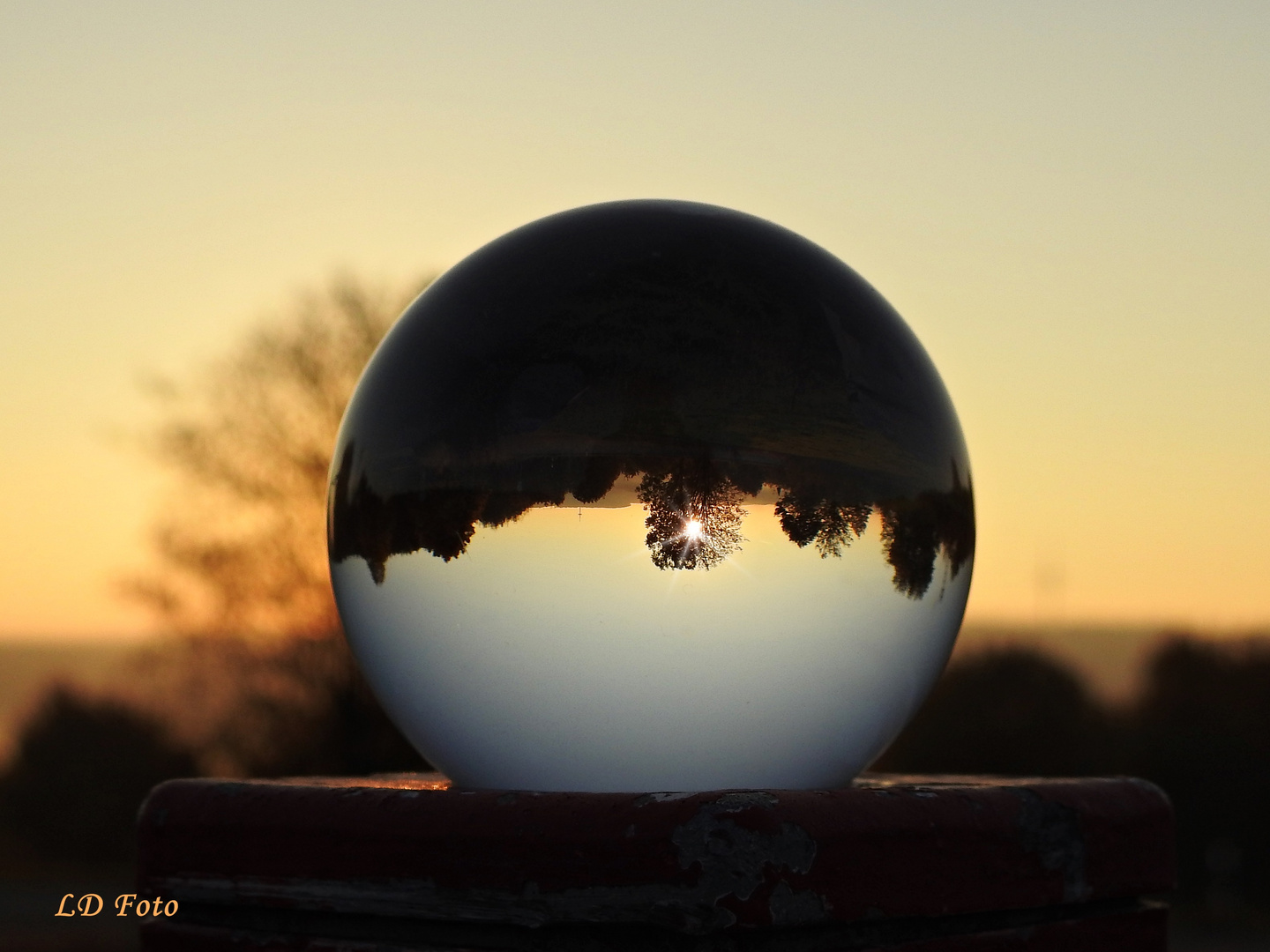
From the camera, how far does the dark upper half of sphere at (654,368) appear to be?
183 centimetres

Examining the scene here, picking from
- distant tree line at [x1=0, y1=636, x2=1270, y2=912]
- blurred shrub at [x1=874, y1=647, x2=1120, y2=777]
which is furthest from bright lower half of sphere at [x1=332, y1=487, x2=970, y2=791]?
blurred shrub at [x1=874, y1=647, x2=1120, y2=777]

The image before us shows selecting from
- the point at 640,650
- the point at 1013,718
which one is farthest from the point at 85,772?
the point at 640,650

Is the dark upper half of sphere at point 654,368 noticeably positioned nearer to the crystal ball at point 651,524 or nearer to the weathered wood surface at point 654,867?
the crystal ball at point 651,524

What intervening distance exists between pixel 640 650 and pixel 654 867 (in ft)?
1.01

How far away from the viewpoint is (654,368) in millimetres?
1849

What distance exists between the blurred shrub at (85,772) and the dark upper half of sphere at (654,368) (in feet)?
61.5

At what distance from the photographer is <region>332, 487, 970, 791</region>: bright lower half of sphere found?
1.78 meters

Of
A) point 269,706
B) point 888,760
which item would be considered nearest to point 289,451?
point 269,706

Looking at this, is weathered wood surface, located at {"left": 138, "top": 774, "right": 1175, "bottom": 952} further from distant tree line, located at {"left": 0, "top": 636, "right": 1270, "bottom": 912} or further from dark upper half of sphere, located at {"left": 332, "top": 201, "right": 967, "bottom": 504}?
distant tree line, located at {"left": 0, "top": 636, "right": 1270, "bottom": 912}

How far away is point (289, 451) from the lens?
49.1 feet

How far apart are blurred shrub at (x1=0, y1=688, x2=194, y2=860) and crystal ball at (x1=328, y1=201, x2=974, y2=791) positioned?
18.8 m

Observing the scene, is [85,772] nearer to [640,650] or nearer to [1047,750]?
[1047,750]

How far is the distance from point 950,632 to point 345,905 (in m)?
1.02

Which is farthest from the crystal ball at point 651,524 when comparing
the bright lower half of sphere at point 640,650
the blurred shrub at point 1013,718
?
the blurred shrub at point 1013,718
